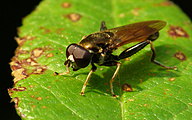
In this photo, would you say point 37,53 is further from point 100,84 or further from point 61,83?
point 100,84

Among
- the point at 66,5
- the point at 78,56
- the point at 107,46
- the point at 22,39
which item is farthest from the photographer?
the point at 66,5

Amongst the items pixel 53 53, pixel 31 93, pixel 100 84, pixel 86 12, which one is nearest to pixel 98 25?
pixel 86 12

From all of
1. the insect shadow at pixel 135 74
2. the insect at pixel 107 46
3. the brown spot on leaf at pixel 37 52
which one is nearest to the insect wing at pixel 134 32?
the insect at pixel 107 46

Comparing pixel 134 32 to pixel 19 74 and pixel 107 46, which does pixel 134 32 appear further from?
pixel 19 74

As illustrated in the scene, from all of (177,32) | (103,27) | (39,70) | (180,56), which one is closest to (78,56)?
(39,70)

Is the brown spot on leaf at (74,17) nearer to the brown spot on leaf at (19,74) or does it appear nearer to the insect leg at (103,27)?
the insect leg at (103,27)

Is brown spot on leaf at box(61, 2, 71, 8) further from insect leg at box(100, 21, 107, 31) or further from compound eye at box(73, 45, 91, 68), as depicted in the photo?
compound eye at box(73, 45, 91, 68)

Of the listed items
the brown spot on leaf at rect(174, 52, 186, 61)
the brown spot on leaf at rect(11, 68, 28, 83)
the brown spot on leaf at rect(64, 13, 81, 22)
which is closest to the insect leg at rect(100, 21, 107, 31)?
the brown spot on leaf at rect(64, 13, 81, 22)
